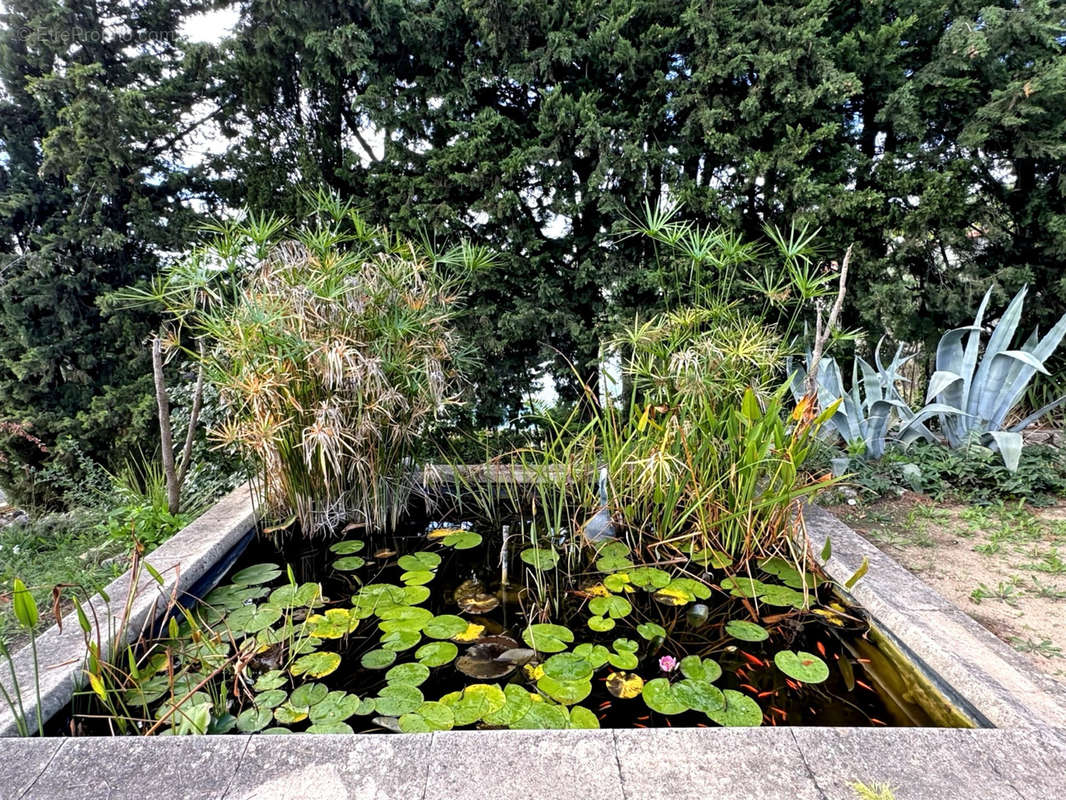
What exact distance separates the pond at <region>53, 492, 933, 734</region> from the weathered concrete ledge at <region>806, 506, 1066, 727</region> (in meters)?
0.08

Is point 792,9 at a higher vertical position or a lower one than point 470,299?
higher

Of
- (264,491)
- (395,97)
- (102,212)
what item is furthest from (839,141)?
(102,212)

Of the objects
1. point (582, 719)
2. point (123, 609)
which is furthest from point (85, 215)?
point (582, 719)

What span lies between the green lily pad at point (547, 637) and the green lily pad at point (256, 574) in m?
0.92

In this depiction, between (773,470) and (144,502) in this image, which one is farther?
(144,502)

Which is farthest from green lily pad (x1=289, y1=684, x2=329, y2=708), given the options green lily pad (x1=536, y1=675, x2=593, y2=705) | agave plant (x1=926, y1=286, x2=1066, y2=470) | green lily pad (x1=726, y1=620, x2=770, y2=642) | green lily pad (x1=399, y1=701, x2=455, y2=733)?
agave plant (x1=926, y1=286, x2=1066, y2=470)

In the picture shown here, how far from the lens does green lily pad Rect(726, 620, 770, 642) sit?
1.47 metres

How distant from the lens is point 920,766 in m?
0.92

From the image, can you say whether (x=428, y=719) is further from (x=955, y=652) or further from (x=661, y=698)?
(x=955, y=652)

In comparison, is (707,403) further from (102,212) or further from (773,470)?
(102,212)

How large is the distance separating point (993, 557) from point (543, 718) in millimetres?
1880

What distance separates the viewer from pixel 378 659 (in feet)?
4.47

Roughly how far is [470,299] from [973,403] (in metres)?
2.95

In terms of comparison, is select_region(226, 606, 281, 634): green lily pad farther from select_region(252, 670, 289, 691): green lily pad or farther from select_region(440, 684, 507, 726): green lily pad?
select_region(440, 684, 507, 726): green lily pad
